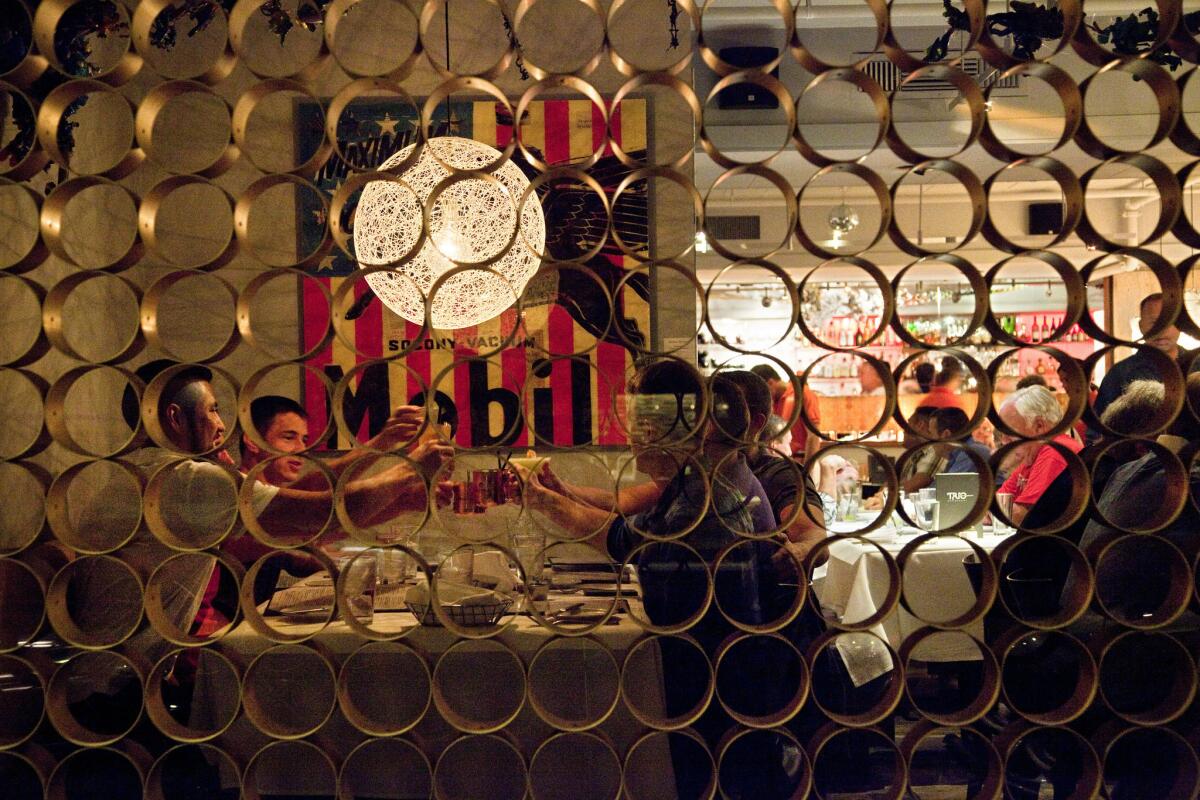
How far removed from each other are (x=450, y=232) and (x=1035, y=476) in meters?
2.74

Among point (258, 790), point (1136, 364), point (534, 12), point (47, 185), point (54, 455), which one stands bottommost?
point (258, 790)

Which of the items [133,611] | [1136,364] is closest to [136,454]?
[133,611]

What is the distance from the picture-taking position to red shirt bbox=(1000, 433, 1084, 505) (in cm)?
372

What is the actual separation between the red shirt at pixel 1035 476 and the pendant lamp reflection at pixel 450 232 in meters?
2.31

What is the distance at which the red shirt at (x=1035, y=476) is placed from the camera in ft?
12.2

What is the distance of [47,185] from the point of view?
276 cm

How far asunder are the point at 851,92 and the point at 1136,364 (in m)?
3.27

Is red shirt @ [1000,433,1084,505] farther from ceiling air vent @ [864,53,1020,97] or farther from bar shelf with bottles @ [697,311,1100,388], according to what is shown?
bar shelf with bottles @ [697,311,1100,388]

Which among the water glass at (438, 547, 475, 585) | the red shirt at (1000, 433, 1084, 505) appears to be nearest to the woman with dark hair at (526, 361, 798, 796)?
the water glass at (438, 547, 475, 585)

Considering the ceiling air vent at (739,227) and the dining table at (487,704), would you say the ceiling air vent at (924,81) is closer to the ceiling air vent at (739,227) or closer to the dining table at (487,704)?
the ceiling air vent at (739,227)

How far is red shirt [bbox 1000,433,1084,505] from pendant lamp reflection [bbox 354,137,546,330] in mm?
2310

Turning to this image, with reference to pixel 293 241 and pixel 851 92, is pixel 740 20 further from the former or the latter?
pixel 293 241

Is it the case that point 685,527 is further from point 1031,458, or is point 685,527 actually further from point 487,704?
point 1031,458

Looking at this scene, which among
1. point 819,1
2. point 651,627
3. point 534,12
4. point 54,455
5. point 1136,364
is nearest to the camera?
point 651,627
